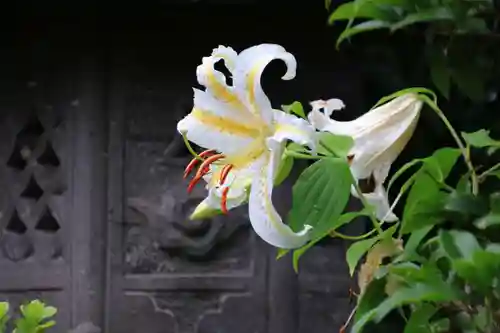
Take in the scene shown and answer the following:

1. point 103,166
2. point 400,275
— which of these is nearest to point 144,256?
point 103,166

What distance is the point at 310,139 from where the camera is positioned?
479 mm

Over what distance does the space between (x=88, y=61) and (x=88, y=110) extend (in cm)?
6

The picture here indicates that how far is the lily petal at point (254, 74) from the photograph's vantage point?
0.52m

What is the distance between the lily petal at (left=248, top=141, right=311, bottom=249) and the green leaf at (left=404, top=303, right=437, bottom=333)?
0.49 feet

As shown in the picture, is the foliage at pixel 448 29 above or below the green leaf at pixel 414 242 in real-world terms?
above

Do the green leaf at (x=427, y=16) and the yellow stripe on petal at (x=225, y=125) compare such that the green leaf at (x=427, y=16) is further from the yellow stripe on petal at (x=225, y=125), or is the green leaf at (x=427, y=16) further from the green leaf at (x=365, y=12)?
the yellow stripe on petal at (x=225, y=125)

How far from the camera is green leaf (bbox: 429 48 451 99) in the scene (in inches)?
31.1

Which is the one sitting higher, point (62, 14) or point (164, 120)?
point (62, 14)

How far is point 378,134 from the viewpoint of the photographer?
1.89ft

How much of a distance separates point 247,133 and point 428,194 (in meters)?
0.16

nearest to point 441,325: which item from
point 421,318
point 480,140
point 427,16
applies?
point 421,318

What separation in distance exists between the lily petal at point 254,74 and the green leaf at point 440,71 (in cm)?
31

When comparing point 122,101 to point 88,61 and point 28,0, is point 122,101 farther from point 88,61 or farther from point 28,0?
point 28,0

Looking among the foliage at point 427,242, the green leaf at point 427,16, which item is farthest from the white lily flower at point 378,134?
the green leaf at point 427,16
